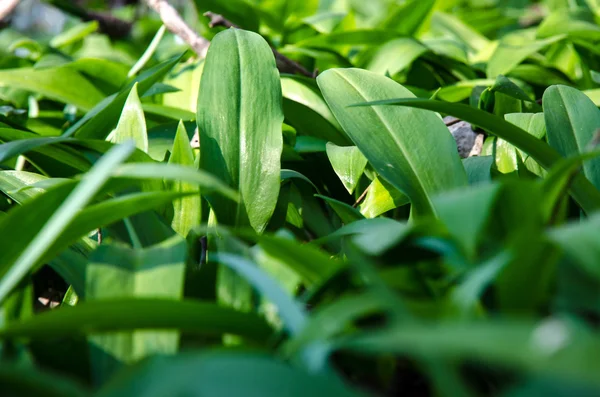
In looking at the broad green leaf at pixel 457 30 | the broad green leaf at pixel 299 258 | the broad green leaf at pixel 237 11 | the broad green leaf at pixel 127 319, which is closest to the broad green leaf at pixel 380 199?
the broad green leaf at pixel 299 258

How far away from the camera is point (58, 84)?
4.42 feet

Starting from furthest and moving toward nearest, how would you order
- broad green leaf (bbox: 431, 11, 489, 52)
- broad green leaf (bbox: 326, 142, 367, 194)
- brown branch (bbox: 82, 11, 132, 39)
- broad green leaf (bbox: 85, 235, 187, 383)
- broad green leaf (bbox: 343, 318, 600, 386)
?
brown branch (bbox: 82, 11, 132, 39), broad green leaf (bbox: 431, 11, 489, 52), broad green leaf (bbox: 326, 142, 367, 194), broad green leaf (bbox: 85, 235, 187, 383), broad green leaf (bbox: 343, 318, 600, 386)

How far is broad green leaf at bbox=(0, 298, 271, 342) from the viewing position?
0.45 m

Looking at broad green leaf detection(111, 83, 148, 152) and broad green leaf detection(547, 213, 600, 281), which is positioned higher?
broad green leaf detection(547, 213, 600, 281)

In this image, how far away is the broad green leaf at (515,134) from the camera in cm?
69

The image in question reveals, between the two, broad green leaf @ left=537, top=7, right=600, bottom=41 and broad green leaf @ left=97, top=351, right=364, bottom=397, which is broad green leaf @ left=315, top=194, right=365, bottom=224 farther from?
broad green leaf @ left=537, top=7, right=600, bottom=41

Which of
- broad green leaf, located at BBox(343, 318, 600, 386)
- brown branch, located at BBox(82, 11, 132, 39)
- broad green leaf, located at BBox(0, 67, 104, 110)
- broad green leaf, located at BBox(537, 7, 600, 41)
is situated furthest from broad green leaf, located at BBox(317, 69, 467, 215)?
brown branch, located at BBox(82, 11, 132, 39)

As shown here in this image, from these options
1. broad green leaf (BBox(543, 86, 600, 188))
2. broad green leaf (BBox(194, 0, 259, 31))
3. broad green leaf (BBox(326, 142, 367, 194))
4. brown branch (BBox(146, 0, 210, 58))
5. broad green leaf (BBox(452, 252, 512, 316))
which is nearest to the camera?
broad green leaf (BBox(452, 252, 512, 316))

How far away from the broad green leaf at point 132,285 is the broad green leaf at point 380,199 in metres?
0.37

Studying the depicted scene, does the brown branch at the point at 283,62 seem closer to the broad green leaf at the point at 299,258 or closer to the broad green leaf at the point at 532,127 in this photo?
the broad green leaf at the point at 532,127

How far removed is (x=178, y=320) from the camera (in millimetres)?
460

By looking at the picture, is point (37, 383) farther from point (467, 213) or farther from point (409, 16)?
point (409, 16)

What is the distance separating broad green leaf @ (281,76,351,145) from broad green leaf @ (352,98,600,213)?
0.37m

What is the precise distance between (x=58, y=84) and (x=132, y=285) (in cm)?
93
